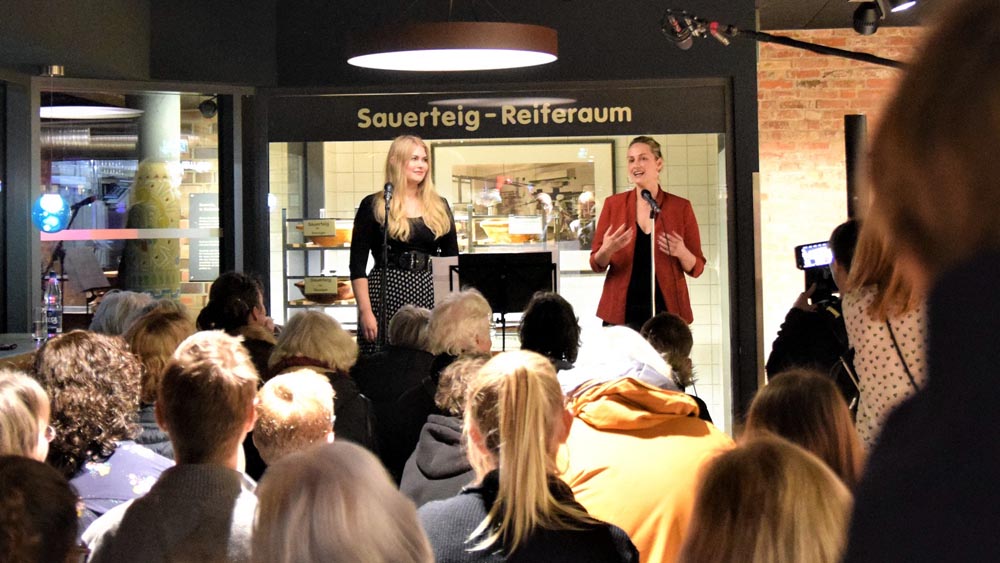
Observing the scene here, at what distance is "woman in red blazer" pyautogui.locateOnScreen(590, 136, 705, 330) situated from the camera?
267 inches

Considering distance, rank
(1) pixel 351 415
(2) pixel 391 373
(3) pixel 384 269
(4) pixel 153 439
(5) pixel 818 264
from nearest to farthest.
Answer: (4) pixel 153 439
(1) pixel 351 415
(2) pixel 391 373
(5) pixel 818 264
(3) pixel 384 269

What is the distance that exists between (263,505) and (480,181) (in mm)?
6324

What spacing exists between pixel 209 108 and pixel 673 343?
3.79 meters

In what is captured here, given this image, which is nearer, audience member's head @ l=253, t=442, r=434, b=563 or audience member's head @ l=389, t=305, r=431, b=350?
audience member's head @ l=253, t=442, r=434, b=563

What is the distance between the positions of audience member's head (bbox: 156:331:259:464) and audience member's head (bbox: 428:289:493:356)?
78.0 inches

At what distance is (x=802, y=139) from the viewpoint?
9227 millimetres

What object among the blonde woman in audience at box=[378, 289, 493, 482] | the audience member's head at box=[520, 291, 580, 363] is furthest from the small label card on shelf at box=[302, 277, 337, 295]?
the audience member's head at box=[520, 291, 580, 363]

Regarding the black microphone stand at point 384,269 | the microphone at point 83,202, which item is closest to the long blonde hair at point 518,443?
the black microphone stand at point 384,269

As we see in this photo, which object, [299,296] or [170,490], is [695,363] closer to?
[299,296]

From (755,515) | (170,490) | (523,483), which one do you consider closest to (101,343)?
(170,490)

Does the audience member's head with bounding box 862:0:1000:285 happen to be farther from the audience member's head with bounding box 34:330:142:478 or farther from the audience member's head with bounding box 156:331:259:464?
the audience member's head with bounding box 34:330:142:478

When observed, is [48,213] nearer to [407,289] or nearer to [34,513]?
[407,289]

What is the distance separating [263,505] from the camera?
165 cm

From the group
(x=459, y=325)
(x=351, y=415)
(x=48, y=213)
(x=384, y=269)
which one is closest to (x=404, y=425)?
(x=351, y=415)
